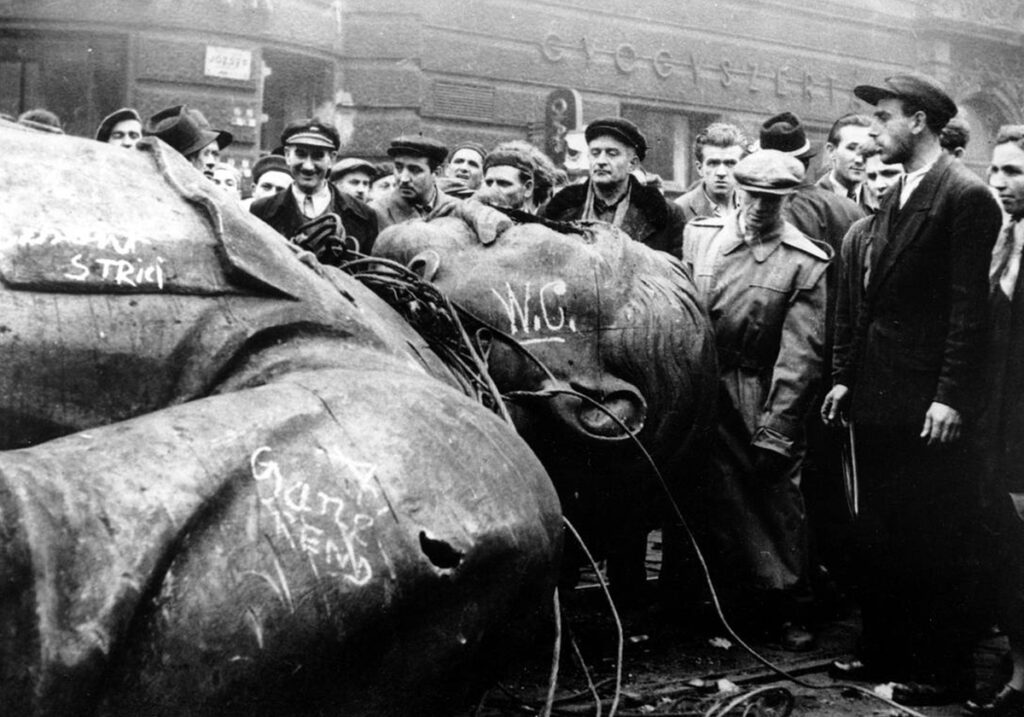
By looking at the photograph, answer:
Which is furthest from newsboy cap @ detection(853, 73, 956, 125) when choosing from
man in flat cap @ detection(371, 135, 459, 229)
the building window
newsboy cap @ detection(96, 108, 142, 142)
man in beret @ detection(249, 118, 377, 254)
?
the building window

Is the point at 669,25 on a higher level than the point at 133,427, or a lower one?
higher

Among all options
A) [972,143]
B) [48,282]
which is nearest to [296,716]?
[48,282]

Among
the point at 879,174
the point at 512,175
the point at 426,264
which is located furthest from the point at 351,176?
the point at 426,264

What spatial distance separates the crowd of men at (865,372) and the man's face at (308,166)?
21mm

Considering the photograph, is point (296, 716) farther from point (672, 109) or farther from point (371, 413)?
point (672, 109)

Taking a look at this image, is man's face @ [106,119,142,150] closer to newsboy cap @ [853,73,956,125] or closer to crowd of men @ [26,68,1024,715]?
crowd of men @ [26,68,1024,715]

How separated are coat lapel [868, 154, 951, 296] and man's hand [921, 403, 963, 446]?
1.65ft

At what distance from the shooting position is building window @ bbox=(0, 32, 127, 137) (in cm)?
1138

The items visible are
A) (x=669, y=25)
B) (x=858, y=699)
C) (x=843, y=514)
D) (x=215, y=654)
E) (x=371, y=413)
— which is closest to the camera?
(x=215, y=654)

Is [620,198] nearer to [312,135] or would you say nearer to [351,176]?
[312,135]

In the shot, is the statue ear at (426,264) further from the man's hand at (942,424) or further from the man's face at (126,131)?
the man's face at (126,131)

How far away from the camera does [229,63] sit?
1154 centimetres

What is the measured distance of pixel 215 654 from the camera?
2.08 meters

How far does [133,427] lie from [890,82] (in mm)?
3181
